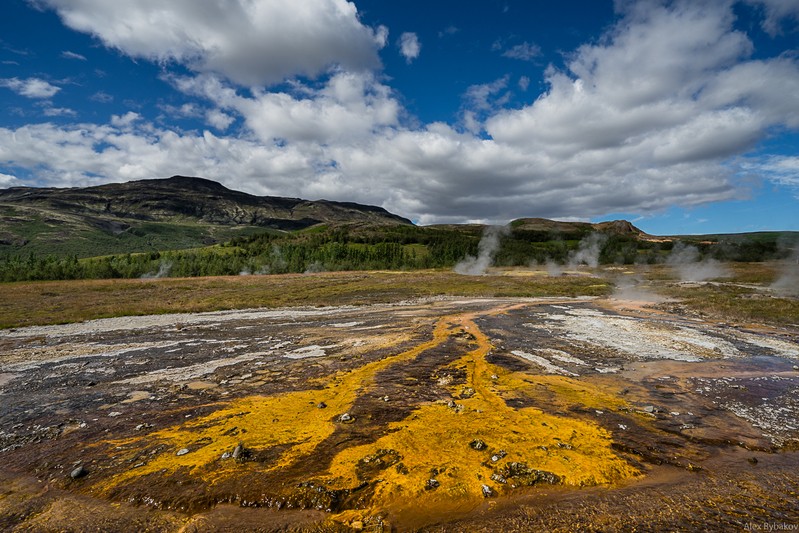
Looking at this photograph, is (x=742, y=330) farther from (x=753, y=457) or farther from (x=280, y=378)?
(x=280, y=378)

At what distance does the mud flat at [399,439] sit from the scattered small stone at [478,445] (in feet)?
0.14

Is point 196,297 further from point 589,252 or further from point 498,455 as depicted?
point 589,252

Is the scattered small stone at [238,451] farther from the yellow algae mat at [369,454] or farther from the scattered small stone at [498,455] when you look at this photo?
the scattered small stone at [498,455]

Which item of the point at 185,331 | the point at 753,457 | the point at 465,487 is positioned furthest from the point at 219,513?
the point at 185,331

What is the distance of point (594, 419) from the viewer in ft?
30.6

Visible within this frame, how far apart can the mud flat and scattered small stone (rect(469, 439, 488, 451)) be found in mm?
42

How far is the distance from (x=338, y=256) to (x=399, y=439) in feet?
419

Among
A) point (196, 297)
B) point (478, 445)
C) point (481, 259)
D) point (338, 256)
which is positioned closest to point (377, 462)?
point (478, 445)

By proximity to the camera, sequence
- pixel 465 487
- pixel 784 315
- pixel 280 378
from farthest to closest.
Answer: pixel 784 315
pixel 280 378
pixel 465 487

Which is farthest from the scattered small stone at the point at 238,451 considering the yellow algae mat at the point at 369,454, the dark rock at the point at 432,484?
the dark rock at the point at 432,484

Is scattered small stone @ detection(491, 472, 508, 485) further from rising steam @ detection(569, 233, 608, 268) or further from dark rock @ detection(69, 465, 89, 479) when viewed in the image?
rising steam @ detection(569, 233, 608, 268)

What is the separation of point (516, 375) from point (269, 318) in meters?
23.2

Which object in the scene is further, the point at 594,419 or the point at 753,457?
the point at 594,419

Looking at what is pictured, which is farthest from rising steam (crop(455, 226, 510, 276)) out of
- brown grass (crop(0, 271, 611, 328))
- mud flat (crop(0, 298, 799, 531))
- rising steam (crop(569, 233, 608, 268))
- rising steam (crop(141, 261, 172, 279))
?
mud flat (crop(0, 298, 799, 531))
